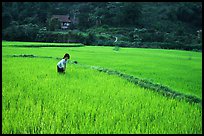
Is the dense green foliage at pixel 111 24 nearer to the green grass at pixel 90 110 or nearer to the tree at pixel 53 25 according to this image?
the tree at pixel 53 25

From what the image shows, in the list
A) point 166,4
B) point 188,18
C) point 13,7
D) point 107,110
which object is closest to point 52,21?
point 13,7

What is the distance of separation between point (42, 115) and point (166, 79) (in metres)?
4.52

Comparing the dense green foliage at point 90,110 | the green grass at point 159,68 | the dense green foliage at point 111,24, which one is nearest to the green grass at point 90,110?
the dense green foliage at point 90,110

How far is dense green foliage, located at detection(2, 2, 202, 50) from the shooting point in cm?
→ 2619

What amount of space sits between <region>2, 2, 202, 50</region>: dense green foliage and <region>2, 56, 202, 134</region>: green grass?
67.8ft

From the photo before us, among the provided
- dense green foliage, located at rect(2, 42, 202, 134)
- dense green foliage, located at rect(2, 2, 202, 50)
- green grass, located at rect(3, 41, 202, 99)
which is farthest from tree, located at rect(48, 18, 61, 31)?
dense green foliage, located at rect(2, 42, 202, 134)

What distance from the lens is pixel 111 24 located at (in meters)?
37.1

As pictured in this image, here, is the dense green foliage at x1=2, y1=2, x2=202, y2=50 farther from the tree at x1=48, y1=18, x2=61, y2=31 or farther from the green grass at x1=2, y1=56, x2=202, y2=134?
the green grass at x1=2, y1=56, x2=202, y2=134

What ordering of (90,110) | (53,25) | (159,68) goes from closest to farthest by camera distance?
1. (90,110)
2. (159,68)
3. (53,25)

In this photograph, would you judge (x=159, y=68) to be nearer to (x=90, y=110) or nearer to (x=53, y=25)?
(x=90, y=110)

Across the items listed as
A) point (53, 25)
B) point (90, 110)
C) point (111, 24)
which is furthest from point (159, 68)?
point (111, 24)

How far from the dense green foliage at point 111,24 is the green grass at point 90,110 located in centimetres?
2065

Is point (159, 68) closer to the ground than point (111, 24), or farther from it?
closer to the ground

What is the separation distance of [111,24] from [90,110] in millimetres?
33730
